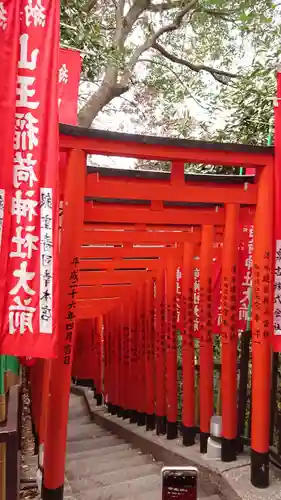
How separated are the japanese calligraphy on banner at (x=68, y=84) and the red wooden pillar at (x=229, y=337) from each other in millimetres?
2288

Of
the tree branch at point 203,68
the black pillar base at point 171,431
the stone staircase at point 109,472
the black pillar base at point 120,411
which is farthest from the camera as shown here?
the tree branch at point 203,68

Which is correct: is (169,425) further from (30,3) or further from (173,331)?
(30,3)

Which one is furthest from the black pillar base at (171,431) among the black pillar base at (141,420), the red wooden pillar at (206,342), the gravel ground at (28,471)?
the black pillar base at (141,420)

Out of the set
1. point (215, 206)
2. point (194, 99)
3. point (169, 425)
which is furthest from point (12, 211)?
point (194, 99)

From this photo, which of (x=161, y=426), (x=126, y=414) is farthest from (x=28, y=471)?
(x=126, y=414)

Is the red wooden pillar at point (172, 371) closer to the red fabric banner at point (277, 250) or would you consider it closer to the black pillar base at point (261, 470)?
the black pillar base at point (261, 470)

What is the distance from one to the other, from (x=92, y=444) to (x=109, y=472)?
11.9 feet

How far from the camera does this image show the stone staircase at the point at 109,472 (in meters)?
5.97

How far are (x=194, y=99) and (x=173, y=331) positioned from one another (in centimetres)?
723

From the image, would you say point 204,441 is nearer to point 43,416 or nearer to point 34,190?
point 43,416

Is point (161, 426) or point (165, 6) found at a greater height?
point (165, 6)

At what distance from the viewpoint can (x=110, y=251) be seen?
→ 8.34 meters

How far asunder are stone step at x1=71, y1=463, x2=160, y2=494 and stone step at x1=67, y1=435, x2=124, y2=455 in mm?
2901

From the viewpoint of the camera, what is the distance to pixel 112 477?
6883 mm
